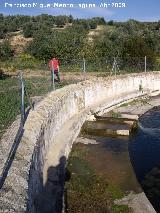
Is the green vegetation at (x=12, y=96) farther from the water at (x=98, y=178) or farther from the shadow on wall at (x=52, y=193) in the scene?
the water at (x=98, y=178)

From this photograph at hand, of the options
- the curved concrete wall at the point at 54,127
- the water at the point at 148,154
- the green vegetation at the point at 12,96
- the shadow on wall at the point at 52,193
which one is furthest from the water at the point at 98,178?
the green vegetation at the point at 12,96

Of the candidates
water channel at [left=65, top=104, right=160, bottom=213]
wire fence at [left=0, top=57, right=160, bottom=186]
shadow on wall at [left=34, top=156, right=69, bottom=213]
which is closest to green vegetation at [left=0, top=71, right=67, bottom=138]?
wire fence at [left=0, top=57, right=160, bottom=186]

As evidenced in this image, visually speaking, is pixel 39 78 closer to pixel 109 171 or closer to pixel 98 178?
pixel 109 171

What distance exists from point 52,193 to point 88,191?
891mm

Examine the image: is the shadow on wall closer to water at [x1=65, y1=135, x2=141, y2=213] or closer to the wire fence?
water at [x1=65, y1=135, x2=141, y2=213]

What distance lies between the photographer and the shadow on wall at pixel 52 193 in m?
7.54

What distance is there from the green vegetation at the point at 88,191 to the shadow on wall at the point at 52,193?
0.17 metres

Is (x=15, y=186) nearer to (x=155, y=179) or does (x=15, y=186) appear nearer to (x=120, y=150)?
(x=155, y=179)

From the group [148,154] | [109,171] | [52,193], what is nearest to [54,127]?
[109,171]

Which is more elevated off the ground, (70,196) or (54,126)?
(54,126)

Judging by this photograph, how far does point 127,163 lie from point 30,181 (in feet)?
14.4

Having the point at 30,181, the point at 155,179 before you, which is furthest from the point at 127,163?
the point at 30,181

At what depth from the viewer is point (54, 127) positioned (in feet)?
37.4

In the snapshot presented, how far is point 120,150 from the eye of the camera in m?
11.7
